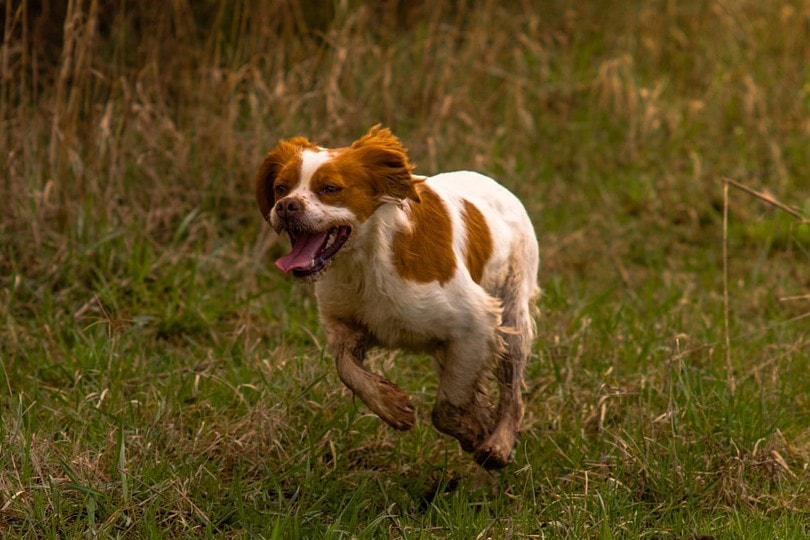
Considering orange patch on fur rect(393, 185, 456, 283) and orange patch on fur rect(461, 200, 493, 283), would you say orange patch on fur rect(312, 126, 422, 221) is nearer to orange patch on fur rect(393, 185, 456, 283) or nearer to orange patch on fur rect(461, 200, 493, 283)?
orange patch on fur rect(393, 185, 456, 283)

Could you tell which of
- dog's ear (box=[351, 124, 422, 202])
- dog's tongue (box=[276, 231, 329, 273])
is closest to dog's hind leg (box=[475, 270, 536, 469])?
dog's ear (box=[351, 124, 422, 202])

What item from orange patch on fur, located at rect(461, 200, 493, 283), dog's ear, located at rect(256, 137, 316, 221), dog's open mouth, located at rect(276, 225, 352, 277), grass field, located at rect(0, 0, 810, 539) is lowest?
grass field, located at rect(0, 0, 810, 539)

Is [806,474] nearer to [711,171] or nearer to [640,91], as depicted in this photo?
[711,171]

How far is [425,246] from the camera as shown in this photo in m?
3.57

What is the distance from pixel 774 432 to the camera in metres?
4.02

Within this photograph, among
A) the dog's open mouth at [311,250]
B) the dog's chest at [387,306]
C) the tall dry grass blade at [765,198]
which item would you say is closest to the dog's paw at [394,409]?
the dog's chest at [387,306]

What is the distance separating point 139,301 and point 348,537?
196cm

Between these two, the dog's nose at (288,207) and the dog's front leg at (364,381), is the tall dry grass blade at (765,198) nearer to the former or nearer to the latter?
the dog's front leg at (364,381)

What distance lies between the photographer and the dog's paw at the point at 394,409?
11.4 feet

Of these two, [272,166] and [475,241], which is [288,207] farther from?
[475,241]

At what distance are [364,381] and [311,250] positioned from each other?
0.45m

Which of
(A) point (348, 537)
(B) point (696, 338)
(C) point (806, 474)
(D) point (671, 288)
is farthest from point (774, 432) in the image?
(D) point (671, 288)

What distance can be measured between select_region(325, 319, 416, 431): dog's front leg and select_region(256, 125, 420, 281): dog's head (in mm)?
334

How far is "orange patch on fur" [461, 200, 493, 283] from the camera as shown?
12.3ft
